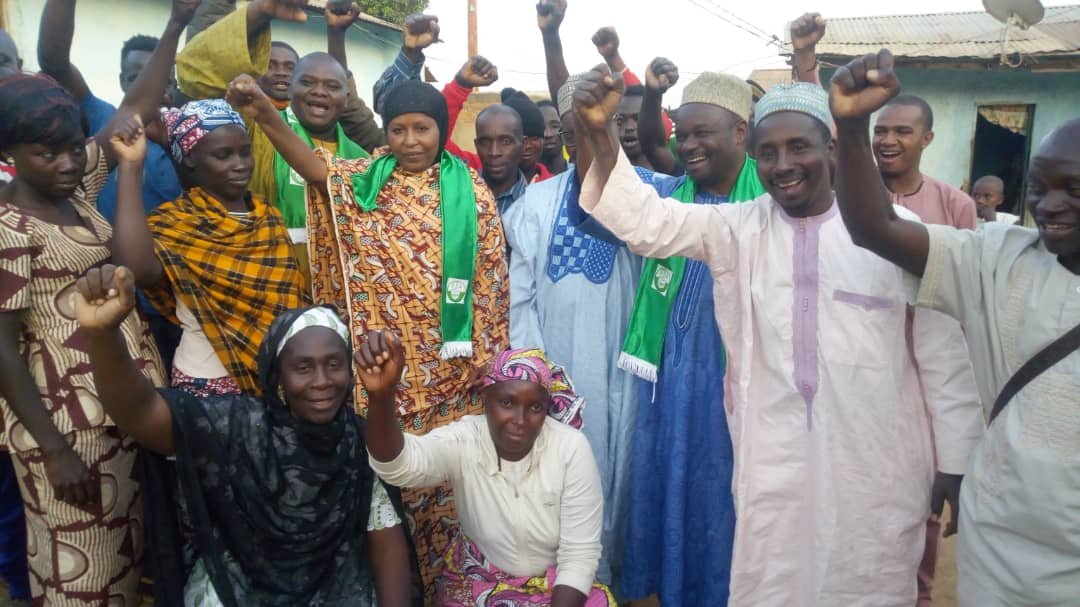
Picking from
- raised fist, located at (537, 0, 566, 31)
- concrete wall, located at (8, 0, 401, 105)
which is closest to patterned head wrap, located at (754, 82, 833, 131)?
raised fist, located at (537, 0, 566, 31)

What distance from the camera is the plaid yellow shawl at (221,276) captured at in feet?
9.22

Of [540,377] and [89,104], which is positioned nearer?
[540,377]

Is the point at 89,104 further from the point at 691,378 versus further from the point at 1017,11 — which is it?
the point at 1017,11

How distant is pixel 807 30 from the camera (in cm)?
333

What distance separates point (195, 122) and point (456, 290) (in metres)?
1.15

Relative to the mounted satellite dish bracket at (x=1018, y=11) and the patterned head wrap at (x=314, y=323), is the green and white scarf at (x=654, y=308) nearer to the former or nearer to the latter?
the patterned head wrap at (x=314, y=323)

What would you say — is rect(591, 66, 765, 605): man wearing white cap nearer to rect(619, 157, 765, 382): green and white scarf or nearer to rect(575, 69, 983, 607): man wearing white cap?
rect(619, 157, 765, 382): green and white scarf

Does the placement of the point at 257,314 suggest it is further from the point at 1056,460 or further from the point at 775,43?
the point at 775,43

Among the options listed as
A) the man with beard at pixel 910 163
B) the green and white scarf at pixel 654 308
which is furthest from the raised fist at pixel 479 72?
the man with beard at pixel 910 163

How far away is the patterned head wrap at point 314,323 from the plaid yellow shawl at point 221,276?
381mm

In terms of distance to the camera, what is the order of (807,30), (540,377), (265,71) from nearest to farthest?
1. (540,377)
2. (807,30)
3. (265,71)

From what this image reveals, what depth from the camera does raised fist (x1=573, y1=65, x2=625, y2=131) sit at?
237 centimetres

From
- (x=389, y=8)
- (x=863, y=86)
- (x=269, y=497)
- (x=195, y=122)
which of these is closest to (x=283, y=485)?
(x=269, y=497)

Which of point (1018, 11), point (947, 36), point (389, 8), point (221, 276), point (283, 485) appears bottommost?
point (283, 485)
